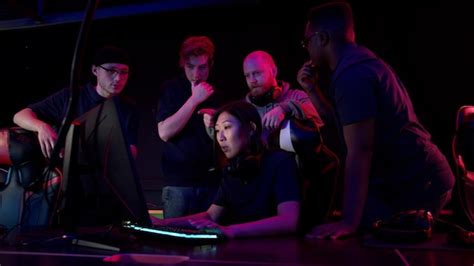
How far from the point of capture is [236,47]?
4055 mm

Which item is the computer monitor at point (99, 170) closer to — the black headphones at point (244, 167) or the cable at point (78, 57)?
the cable at point (78, 57)

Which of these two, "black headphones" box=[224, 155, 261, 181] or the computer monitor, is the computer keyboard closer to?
the computer monitor

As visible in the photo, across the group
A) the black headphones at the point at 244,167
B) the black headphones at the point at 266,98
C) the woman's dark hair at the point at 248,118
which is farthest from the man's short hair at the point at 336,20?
the black headphones at the point at 266,98

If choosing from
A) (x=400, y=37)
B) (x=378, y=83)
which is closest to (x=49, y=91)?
(x=400, y=37)

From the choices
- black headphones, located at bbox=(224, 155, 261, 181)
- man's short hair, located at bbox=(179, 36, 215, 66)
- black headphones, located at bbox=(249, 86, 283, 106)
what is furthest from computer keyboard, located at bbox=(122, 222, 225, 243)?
man's short hair, located at bbox=(179, 36, 215, 66)

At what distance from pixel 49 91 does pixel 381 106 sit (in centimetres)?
361

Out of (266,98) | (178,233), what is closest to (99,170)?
(178,233)

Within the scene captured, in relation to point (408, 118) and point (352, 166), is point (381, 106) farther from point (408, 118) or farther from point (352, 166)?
point (352, 166)

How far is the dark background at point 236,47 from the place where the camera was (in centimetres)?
347

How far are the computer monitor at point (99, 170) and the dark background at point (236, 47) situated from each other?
2.41 meters

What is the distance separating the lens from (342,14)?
1.66 meters

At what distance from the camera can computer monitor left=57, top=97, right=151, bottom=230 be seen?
3.50 ft

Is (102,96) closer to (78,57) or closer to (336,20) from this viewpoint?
(336,20)

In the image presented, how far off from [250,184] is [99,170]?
0.70m
